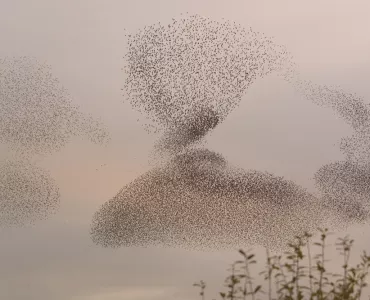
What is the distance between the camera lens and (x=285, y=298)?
1377cm

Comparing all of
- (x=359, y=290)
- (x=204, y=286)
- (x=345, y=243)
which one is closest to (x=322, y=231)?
(x=345, y=243)

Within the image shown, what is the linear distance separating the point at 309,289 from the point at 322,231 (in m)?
1.30

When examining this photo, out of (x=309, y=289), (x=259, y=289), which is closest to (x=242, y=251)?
(x=259, y=289)

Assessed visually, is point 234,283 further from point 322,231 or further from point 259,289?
point 322,231

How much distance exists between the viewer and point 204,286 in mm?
15031

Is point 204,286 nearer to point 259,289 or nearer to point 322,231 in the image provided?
point 259,289

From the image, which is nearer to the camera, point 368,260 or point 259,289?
point 259,289

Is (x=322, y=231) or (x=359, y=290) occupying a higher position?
(x=322, y=231)

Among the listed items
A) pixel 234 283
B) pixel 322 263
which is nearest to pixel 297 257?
pixel 322 263

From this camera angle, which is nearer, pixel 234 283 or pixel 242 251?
pixel 242 251

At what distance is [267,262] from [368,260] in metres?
2.44

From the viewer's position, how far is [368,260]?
1453 cm

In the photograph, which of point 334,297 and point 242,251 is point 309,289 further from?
point 242,251

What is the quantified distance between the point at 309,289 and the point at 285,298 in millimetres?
562
